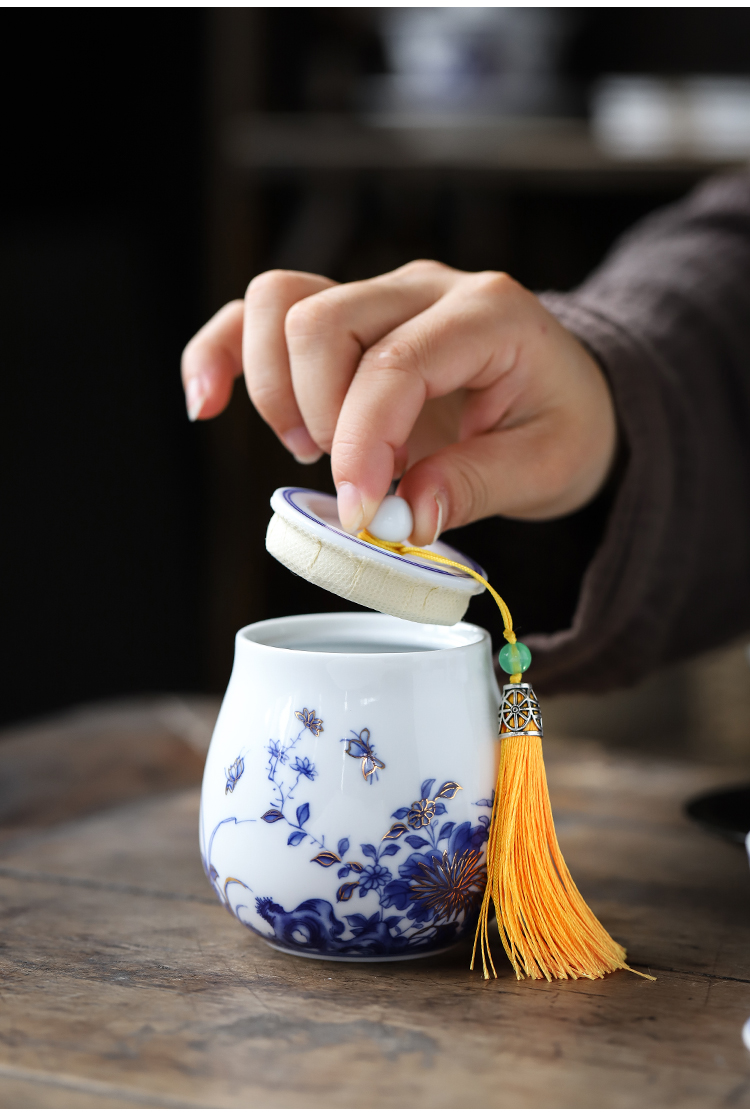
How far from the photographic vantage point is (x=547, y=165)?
1.67 m

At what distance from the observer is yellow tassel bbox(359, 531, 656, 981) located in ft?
1.59

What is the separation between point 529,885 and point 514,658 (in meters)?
0.10

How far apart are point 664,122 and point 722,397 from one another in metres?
1.02

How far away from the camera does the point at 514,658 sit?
52cm

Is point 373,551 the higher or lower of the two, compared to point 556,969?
higher

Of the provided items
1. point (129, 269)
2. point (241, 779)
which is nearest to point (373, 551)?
point (241, 779)

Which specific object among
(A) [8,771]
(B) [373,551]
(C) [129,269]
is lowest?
(A) [8,771]

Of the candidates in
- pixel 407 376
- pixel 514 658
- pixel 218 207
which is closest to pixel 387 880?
pixel 514 658

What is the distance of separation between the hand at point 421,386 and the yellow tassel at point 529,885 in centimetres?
6

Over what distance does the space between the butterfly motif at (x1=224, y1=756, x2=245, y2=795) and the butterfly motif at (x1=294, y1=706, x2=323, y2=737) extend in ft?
0.12

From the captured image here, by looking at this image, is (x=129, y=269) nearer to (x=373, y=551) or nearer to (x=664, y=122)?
(x=664, y=122)

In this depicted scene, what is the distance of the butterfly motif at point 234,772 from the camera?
0.49m

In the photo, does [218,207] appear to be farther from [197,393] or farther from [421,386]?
[421,386]

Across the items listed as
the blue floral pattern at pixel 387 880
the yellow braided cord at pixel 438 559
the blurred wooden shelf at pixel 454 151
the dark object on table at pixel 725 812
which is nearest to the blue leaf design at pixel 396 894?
the blue floral pattern at pixel 387 880
